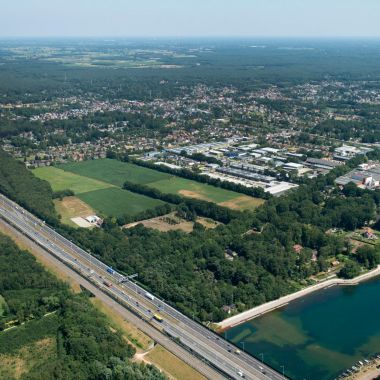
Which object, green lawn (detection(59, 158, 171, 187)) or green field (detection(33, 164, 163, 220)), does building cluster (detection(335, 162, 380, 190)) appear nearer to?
green lawn (detection(59, 158, 171, 187))

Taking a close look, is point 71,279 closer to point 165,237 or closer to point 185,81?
point 165,237

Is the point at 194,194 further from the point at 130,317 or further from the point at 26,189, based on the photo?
the point at 130,317

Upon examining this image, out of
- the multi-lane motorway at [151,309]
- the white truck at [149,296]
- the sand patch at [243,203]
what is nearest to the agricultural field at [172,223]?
the sand patch at [243,203]

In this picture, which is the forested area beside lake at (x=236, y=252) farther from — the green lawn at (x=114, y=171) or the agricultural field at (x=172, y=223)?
the green lawn at (x=114, y=171)

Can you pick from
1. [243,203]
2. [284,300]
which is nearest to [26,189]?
[243,203]

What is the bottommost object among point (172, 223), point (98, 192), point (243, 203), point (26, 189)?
point (98, 192)

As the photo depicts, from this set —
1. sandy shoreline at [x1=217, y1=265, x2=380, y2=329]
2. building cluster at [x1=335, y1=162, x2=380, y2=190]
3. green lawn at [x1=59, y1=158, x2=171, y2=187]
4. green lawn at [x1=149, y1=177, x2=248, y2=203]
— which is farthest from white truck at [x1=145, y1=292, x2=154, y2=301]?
building cluster at [x1=335, y1=162, x2=380, y2=190]
